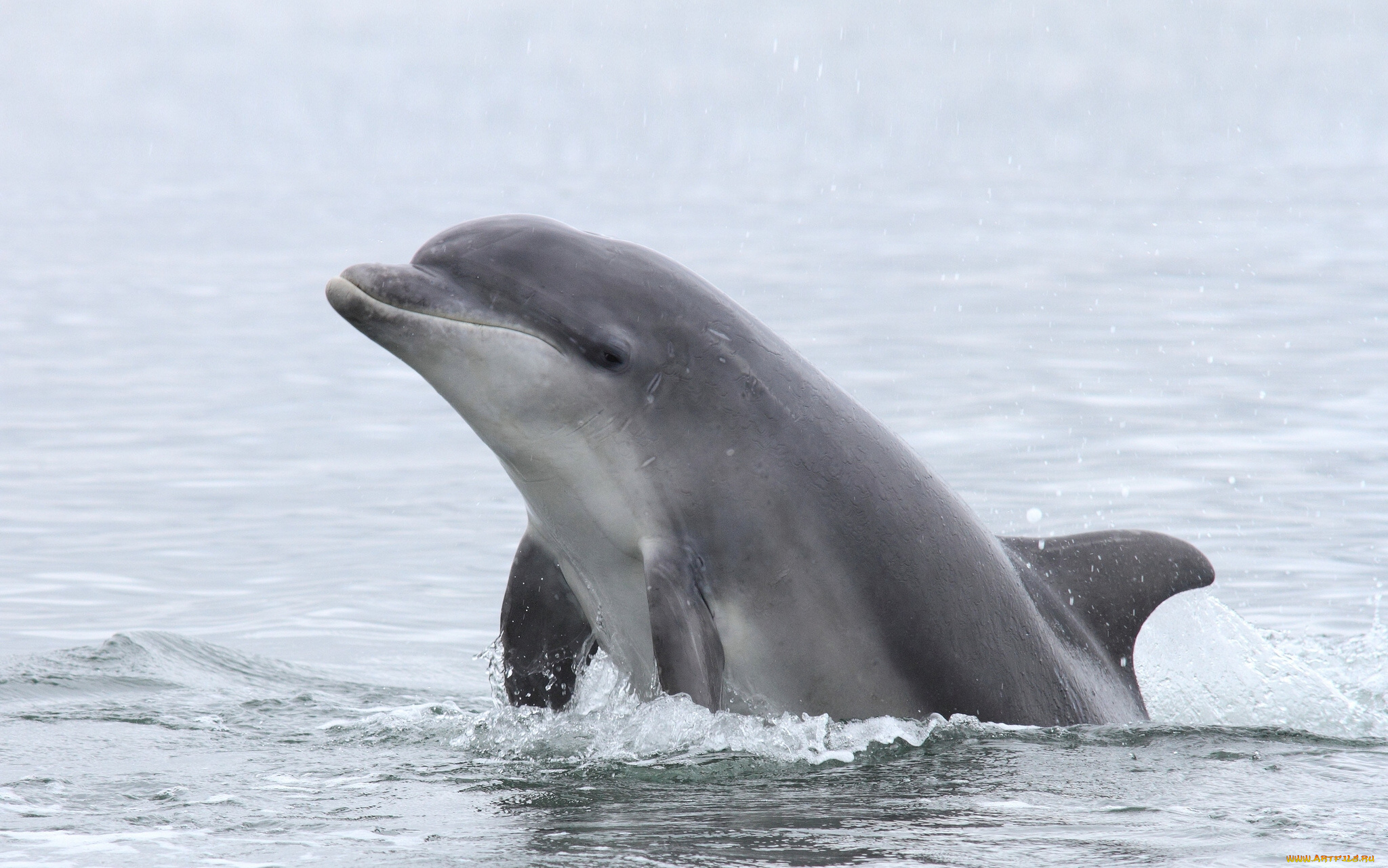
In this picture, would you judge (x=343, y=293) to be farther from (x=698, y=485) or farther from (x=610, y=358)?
(x=698, y=485)

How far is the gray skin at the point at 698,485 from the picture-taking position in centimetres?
727

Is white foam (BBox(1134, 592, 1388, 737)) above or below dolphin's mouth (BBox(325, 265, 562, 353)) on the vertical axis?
below

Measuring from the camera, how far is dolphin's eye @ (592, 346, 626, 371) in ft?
24.1

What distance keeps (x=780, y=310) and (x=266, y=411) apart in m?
11.9

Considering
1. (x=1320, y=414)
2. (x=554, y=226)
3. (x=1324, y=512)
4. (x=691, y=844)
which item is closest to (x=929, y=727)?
(x=691, y=844)

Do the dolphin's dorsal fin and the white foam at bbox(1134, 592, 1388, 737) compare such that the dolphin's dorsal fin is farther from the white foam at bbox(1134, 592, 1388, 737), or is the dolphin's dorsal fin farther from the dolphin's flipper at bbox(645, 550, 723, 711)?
the dolphin's flipper at bbox(645, 550, 723, 711)

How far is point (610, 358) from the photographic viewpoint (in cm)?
738

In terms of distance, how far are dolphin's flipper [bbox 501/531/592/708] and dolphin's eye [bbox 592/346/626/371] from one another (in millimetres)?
1057

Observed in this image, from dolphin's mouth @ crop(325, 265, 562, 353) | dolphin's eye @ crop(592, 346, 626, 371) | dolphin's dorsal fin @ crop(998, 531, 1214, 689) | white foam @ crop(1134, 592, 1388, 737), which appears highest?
dolphin's mouth @ crop(325, 265, 562, 353)

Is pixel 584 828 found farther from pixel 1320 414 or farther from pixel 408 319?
pixel 1320 414

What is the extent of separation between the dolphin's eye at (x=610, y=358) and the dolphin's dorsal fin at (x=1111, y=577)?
210cm

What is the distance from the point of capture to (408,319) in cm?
718

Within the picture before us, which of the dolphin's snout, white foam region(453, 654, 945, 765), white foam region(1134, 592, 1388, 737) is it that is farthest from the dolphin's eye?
white foam region(1134, 592, 1388, 737)

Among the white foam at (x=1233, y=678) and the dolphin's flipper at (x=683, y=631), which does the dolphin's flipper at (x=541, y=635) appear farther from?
the white foam at (x=1233, y=678)
